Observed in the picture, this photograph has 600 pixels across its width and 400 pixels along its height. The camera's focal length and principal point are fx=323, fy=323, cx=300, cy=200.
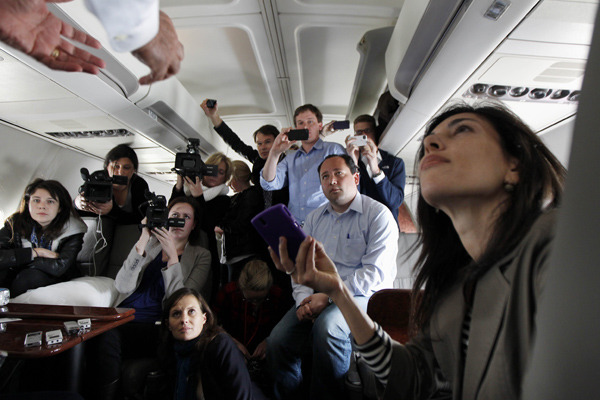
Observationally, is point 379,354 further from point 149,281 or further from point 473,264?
point 149,281

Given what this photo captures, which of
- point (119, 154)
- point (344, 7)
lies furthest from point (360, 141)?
point (119, 154)

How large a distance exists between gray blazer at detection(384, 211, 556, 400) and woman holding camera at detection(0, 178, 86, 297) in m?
2.87

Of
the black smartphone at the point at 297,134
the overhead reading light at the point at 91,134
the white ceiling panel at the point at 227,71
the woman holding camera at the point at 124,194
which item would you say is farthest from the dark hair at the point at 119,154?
the black smartphone at the point at 297,134

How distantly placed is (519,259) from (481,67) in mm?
1787

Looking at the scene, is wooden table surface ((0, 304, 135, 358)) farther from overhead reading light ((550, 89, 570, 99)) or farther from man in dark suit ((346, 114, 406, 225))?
overhead reading light ((550, 89, 570, 99))

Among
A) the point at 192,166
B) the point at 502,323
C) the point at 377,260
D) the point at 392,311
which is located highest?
the point at 192,166

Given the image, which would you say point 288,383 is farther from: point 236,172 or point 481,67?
point 481,67

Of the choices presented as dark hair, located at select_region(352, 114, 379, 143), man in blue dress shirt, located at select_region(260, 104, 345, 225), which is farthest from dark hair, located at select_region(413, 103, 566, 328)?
dark hair, located at select_region(352, 114, 379, 143)

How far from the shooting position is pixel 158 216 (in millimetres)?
2389

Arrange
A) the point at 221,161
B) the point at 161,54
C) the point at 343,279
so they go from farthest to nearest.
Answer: the point at 221,161 < the point at 343,279 < the point at 161,54

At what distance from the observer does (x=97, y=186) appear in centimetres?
261

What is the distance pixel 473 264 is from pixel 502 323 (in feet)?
0.80

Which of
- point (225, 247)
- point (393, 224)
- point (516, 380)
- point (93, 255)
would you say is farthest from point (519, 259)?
point (93, 255)

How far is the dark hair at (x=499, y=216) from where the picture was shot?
761 mm
